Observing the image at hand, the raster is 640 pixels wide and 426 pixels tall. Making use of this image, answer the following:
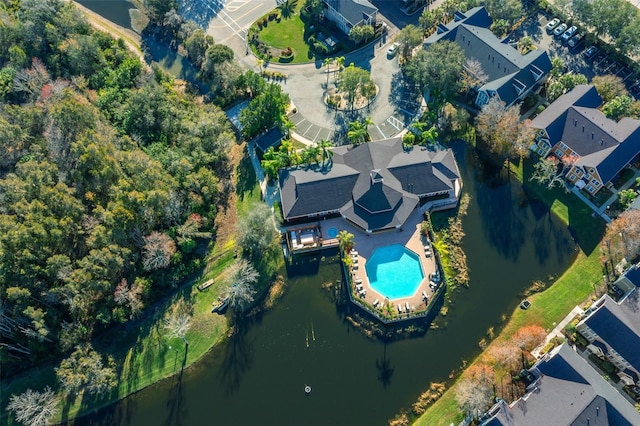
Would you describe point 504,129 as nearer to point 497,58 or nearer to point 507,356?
point 497,58

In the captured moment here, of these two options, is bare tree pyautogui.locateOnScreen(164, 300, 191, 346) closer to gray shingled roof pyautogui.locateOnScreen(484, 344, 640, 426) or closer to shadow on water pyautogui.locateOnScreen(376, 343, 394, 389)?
shadow on water pyautogui.locateOnScreen(376, 343, 394, 389)

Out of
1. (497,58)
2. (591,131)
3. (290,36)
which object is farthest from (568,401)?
(290,36)

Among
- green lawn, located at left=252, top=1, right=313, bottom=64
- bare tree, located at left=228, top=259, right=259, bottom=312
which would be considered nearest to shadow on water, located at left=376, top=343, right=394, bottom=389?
bare tree, located at left=228, top=259, right=259, bottom=312

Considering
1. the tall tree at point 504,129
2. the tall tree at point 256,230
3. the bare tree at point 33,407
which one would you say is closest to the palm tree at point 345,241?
the tall tree at point 256,230

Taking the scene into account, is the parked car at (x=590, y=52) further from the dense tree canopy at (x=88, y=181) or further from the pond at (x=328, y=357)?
the dense tree canopy at (x=88, y=181)

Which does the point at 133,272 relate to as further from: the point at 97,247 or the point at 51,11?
the point at 51,11

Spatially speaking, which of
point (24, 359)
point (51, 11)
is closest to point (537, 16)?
point (51, 11)
